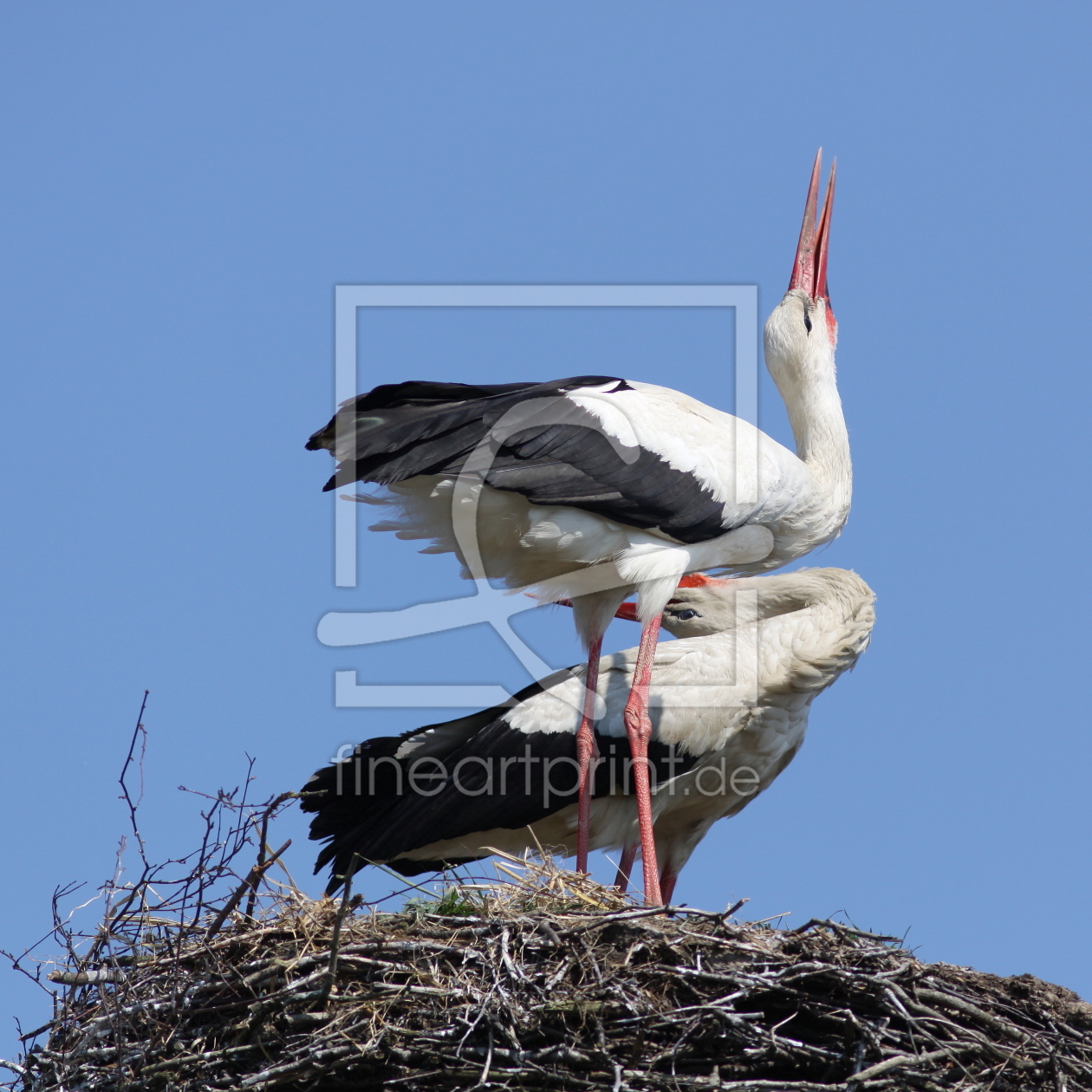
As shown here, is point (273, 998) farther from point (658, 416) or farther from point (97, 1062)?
point (658, 416)

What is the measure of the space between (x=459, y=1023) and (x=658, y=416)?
258 cm

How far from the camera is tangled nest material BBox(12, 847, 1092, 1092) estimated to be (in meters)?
5.01

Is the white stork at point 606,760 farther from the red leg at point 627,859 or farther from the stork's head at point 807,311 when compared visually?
the stork's head at point 807,311

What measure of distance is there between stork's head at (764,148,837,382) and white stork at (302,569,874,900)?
3.58ft

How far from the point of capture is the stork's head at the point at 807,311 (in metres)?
7.56

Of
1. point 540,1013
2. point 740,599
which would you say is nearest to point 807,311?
point 740,599

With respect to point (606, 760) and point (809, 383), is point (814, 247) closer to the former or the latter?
point (809, 383)

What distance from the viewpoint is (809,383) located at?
7512 millimetres

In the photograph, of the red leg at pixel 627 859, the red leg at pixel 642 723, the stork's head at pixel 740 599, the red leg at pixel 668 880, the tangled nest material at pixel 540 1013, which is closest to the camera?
the tangled nest material at pixel 540 1013

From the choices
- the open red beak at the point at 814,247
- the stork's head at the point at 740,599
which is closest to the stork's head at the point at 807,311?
the open red beak at the point at 814,247

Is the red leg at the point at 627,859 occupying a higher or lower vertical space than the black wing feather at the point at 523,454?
lower

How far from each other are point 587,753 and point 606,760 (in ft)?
0.58

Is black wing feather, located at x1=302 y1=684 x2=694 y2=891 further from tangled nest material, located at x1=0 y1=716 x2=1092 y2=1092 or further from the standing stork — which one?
tangled nest material, located at x1=0 y1=716 x2=1092 y2=1092

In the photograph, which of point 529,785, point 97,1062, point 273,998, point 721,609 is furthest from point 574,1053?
point 721,609
